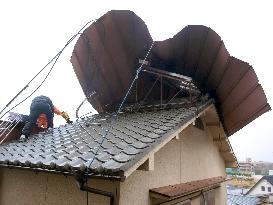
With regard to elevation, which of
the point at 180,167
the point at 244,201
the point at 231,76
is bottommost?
the point at 244,201

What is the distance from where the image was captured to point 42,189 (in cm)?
557

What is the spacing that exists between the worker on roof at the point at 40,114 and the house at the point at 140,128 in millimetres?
643

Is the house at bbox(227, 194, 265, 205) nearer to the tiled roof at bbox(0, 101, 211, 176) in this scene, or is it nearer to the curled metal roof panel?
the curled metal roof panel

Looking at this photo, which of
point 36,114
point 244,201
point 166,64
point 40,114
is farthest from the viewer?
point 244,201

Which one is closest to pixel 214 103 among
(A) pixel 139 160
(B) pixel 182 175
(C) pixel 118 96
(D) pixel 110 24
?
(B) pixel 182 175

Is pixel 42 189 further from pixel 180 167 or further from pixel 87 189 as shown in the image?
pixel 180 167

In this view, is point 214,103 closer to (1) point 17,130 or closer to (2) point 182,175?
(2) point 182,175

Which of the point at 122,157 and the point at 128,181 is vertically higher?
the point at 122,157

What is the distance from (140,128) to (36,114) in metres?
5.14

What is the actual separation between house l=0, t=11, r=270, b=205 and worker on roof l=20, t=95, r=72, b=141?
0.64 metres

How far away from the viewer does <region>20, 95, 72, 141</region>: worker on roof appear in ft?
29.1

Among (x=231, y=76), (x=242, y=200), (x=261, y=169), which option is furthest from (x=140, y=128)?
(x=261, y=169)

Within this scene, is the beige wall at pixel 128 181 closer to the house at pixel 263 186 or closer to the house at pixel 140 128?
the house at pixel 140 128

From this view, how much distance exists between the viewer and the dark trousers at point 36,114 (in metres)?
8.82
